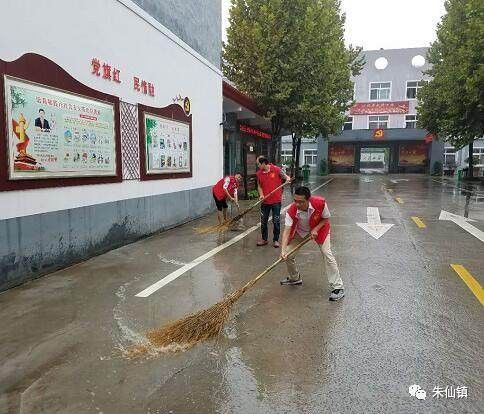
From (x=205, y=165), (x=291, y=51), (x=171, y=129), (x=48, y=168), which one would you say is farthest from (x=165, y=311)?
(x=291, y=51)

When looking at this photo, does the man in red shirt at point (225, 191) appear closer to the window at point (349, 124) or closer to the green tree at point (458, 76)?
the green tree at point (458, 76)

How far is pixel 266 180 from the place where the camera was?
789cm

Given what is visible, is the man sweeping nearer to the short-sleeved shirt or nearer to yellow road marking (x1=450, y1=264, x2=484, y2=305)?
the short-sleeved shirt

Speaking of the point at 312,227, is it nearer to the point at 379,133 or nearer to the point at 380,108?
the point at 379,133

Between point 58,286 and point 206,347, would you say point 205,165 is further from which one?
point 206,347

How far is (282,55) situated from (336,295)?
46.9ft

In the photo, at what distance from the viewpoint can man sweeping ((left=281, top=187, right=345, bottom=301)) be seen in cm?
492

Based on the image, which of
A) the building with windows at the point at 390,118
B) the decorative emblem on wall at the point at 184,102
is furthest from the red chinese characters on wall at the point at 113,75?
the building with windows at the point at 390,118

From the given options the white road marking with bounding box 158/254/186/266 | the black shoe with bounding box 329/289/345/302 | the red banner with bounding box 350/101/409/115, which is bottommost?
the white road marking with bounding box 158/254/186/266

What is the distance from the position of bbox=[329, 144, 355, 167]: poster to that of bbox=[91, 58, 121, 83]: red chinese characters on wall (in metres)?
38.5

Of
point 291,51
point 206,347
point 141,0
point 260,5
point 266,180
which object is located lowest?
point 206,347

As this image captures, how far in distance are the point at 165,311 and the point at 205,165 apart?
7720 millimetres

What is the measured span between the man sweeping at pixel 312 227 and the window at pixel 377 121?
4110 cm

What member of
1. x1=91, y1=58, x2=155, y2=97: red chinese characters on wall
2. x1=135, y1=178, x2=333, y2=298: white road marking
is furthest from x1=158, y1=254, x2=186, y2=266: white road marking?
x1=91, y1=58, x2=155, y2=97: red chinese characters on wall
